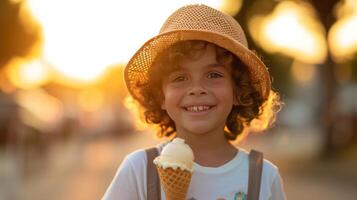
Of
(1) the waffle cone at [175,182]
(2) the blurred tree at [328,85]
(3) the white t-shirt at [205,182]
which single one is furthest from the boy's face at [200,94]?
(2) the blurred tree at [328,85]

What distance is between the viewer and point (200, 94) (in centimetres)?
289

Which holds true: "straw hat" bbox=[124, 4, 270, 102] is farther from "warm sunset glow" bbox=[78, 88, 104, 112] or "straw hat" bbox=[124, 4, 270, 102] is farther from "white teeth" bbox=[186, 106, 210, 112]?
"warm sunset glow" bbox=[78, 88, 104, 112]

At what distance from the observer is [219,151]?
3078 mm

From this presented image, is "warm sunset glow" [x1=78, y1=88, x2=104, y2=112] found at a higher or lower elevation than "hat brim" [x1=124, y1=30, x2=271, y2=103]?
lower

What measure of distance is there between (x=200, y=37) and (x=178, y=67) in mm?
169

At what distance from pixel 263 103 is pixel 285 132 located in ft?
83.0

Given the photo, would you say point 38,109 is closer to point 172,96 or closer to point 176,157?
point 172,96

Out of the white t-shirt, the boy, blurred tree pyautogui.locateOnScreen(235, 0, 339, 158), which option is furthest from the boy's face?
blurred tree pyautogui.locateOnScreen(235, 0, 339, 158)

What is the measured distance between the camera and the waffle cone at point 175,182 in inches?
103

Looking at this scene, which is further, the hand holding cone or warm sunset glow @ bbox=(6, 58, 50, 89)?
warm sunset glow @ bbox=(6, 58, 50, 89)

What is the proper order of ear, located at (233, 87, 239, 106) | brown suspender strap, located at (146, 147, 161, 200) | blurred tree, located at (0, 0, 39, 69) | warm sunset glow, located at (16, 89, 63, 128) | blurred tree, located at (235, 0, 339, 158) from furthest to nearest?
blurred tree, located at (0, 0, 39, 69) < warm sunset glow, located at (16, 89, 63, 128) < blurred tree, located at (235, 0, 339, 158) < ear, located at (233, 87, 239, 106) < brown suspender strap, located at (146, 147, 161, 200)

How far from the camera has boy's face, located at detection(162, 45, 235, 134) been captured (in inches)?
114

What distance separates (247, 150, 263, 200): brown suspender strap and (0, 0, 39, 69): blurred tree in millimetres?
23519

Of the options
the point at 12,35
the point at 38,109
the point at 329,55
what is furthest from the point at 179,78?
the point at 12,35
